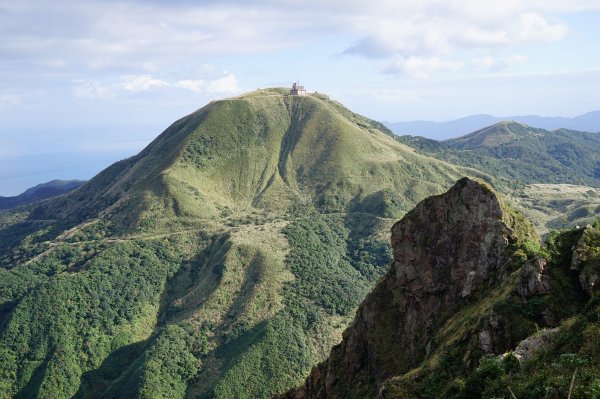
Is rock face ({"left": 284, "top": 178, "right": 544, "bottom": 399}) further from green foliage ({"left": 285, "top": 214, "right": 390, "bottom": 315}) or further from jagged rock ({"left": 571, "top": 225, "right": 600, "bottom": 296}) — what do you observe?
green foliage ({"left": 285, "top": 214, "right": 390, "bottom": 315})

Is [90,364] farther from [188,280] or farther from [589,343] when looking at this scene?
[589,343]

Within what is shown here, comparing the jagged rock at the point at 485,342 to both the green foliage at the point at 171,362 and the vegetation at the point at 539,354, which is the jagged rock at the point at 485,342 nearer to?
the vegetation at the point at 539,354

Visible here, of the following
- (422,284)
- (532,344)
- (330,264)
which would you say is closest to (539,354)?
(532,344)

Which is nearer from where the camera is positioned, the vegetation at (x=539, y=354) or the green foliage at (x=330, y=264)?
the vegetation at (x=539, y=354)

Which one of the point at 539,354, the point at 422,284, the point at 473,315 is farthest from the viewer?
the point at 422,284

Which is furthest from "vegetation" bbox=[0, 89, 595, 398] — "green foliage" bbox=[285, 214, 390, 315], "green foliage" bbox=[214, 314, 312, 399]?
"green foliage" bbox=[285, 214, 390, 315]

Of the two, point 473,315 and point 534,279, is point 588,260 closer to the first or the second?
point 534,279

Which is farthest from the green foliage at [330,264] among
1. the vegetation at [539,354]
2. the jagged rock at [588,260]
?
the jagged rock at [588,260]
